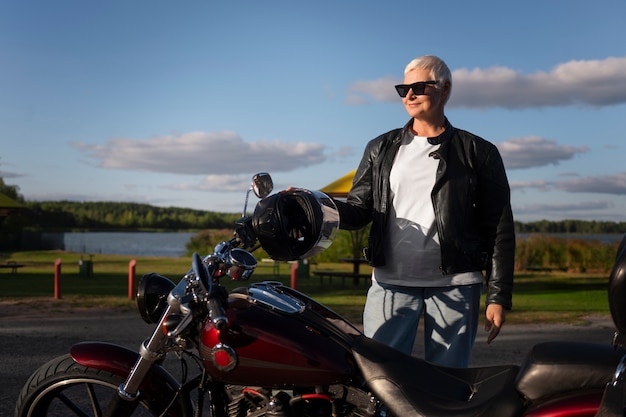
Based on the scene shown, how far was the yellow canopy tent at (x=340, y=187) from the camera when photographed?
14492 mm

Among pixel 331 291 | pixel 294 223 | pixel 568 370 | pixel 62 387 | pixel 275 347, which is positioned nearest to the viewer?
pixel 568 370

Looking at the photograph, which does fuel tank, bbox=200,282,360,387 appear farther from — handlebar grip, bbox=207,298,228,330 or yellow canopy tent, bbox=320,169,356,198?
yellow canopy tent, bbox=320,169,356,198

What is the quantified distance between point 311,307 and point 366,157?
1.10 metres

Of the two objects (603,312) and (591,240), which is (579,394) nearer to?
(603,312)

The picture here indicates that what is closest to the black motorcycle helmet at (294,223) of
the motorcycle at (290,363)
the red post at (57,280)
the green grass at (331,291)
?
the motorcycle at (290,363)

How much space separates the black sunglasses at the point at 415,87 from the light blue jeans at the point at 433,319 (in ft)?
2.94

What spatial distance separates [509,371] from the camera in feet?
7.50

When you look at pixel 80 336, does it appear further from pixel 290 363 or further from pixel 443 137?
pixel 290 363

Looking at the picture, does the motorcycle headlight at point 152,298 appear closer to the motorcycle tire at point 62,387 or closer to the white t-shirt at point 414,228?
the motorcycle tire at point 62,387

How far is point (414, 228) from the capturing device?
123 inches

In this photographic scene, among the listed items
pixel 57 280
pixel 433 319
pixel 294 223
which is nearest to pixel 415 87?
pixel 294 223

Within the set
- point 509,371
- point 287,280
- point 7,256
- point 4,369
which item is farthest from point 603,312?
point 7,256

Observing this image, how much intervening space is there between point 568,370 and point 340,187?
12.9m

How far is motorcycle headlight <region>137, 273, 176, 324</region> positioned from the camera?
2723 millimetres
